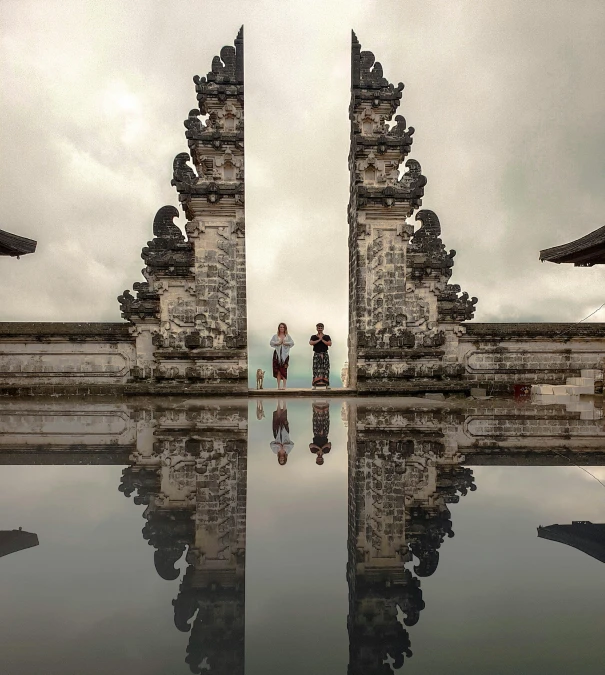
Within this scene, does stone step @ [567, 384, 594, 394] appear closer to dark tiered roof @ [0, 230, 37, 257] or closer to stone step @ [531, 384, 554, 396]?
stone step @ [531, 384, 554, 396]

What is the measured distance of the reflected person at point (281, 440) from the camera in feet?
13.7

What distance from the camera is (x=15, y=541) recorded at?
216 cm

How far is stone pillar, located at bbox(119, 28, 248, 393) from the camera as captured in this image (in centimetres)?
1270

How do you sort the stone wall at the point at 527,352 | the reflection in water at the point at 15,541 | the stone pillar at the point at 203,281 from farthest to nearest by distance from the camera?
the stone wall at the point at 527,352, the stone pillar at the point at 203,281, the reflection in water at the point at 15,541

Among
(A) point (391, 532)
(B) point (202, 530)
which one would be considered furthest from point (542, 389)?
(B) point (202, 530)

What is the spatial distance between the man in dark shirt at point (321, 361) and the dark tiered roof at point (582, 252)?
5513 mm

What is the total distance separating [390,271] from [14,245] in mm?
7885

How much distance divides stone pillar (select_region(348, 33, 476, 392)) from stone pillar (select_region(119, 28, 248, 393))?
8.80 ft

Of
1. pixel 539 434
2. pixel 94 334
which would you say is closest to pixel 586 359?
pixel 539 434

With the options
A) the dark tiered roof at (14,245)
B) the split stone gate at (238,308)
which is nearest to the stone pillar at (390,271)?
the split stone gate at (238,308)

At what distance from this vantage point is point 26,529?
231 centimetres

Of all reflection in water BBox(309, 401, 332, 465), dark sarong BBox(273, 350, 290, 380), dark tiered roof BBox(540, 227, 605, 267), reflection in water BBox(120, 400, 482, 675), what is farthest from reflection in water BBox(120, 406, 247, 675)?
dark tiered roof BBox(540, 227, 605, 267)

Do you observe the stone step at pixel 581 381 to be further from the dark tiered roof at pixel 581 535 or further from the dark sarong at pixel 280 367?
the dark tiered roof at pixel 581 535

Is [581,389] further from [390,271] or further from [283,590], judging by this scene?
[283,590]
